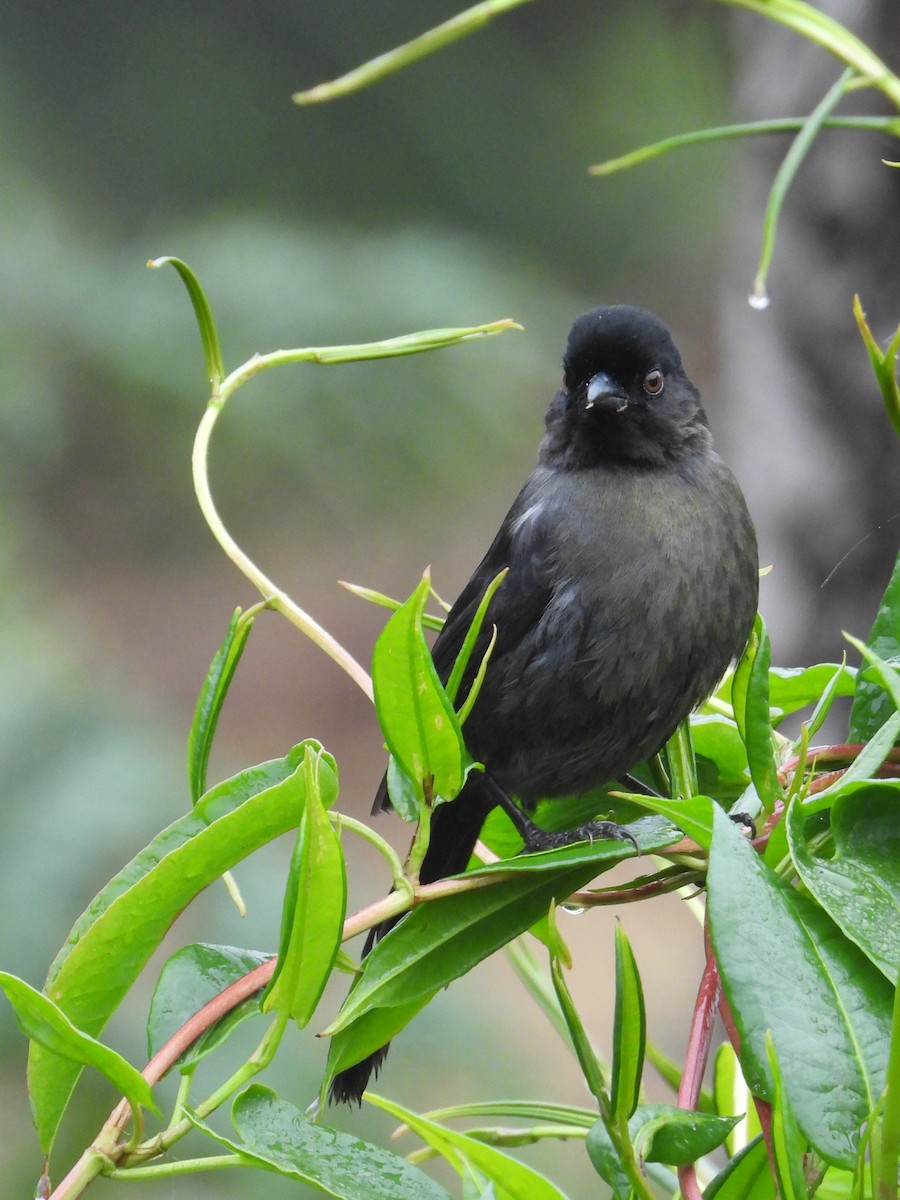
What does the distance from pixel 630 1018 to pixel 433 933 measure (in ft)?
0.62

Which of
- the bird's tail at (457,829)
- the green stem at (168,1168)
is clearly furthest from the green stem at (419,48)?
the bird's tail at (457,829)

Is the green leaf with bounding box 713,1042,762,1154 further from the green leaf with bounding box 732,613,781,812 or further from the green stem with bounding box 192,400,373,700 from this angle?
the green stem with bounding box 192,400,373,700

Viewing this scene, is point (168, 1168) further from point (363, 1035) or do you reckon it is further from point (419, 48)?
point (419, 48)

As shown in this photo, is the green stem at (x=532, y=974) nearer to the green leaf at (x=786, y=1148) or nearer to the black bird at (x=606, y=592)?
the black bird at (x=606, y=592)

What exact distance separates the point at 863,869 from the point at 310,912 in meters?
0.35

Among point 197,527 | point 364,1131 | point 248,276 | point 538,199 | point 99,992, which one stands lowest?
point 364,1131

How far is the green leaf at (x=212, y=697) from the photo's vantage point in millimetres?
1116

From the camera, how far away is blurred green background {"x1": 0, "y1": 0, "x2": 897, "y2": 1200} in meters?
4.12

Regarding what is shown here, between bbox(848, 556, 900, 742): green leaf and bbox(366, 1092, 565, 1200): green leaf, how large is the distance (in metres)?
0.44

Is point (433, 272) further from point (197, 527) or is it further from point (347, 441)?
point (197, 527)

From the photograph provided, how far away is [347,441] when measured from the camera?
5.30 m

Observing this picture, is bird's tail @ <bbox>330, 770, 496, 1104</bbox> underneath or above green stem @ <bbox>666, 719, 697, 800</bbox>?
underneath

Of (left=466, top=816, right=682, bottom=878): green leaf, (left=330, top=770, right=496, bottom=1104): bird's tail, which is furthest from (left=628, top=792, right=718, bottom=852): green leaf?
(left=330, top=770, right=496, bottom=1104): bird's tail

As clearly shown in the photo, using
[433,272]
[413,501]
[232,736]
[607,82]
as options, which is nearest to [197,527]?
[413,501]
